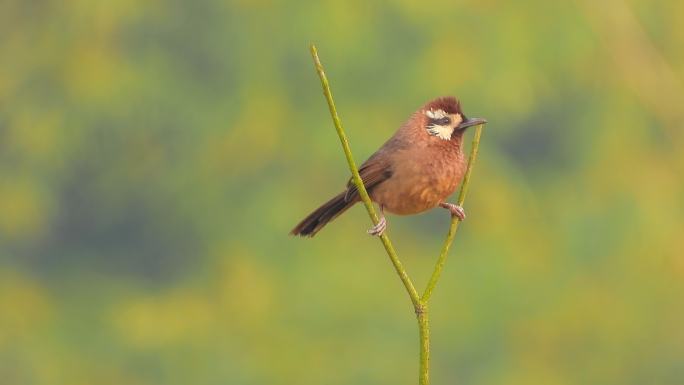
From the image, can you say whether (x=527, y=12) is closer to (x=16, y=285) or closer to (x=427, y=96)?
(x=427, y=96)

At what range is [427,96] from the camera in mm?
15250

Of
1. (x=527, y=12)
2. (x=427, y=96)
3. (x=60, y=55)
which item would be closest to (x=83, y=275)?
(x=60, y=55)

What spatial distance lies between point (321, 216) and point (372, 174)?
27cm

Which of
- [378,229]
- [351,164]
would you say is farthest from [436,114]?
[351,164]

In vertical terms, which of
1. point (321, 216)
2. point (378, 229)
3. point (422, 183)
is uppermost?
point (378, 229)

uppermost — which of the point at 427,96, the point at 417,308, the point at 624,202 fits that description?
the point at 417,308

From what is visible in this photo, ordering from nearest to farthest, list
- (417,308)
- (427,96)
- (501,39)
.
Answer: (417,308)
(427,96)
(501,39)

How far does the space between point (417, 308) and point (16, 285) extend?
45.8 feet

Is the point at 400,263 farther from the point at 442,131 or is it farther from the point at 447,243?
the point at 442,131

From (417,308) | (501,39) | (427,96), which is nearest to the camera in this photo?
(417,308)

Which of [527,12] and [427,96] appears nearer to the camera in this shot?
[427,96]

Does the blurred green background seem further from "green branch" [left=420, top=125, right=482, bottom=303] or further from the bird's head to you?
"green branch" [left=420, top=125, right=482, bottom=303]

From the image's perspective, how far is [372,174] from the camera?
4.71 metres

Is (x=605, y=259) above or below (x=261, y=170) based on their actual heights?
below
